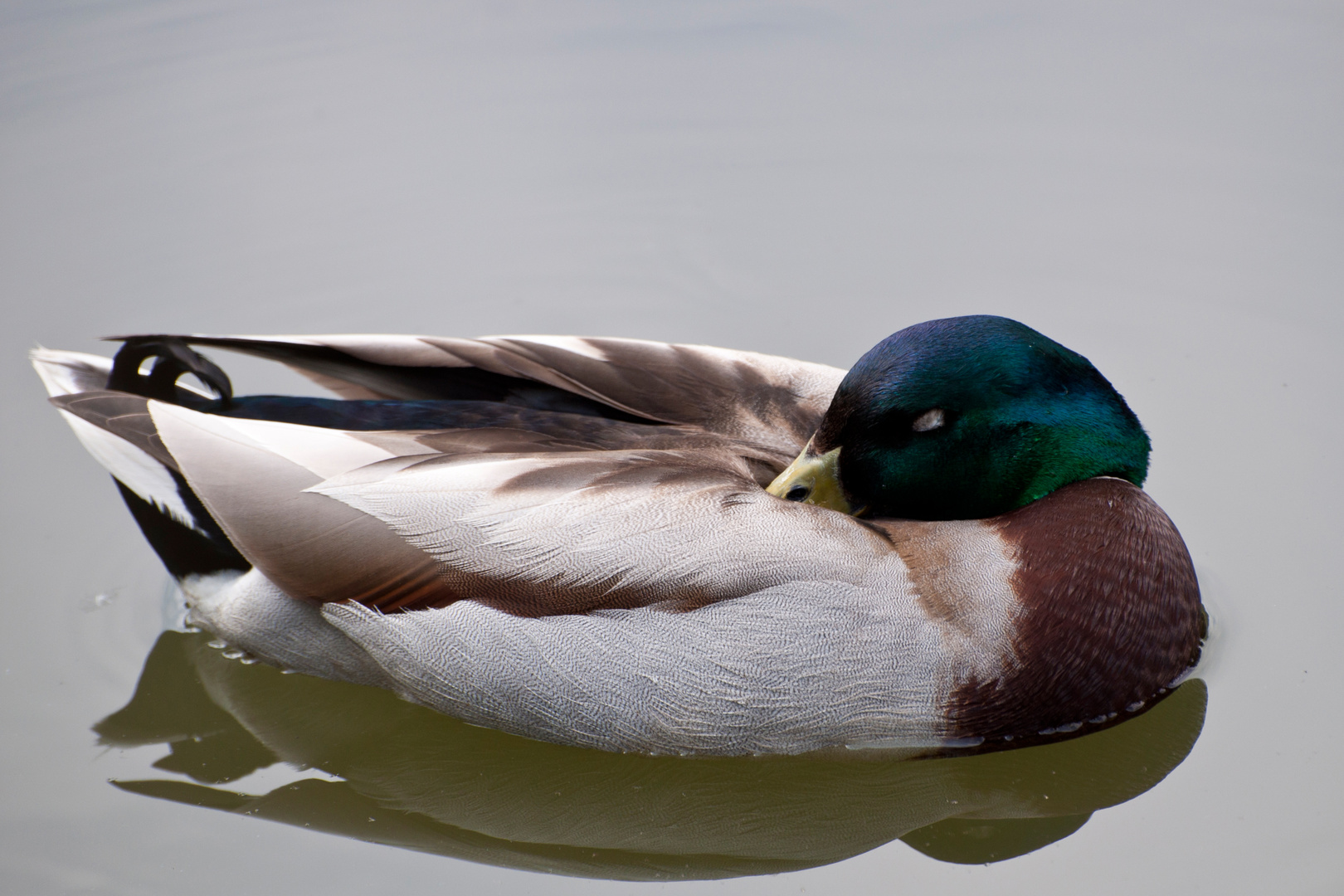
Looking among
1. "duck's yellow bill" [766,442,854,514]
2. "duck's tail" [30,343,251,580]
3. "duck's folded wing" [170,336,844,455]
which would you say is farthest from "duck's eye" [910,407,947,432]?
"duck's tail" [30,343,251,580]

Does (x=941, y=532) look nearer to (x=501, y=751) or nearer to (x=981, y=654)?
(x=981, y=654)

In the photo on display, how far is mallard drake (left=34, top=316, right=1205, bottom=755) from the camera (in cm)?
375

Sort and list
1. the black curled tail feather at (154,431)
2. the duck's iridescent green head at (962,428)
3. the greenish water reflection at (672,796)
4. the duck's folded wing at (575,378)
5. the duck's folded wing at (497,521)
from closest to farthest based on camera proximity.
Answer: the duck's folded wing at (497,521)
the duck's iridescent green head at (962,428)
the greenish water reflection at (672,796)
the black curled tail feather at (154,431)
the duck's folded wing at (575,378)

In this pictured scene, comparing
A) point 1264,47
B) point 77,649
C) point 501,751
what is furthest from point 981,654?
point 1264,47

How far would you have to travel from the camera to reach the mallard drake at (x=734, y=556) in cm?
375

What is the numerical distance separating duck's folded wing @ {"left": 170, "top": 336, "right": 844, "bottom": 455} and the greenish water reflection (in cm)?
107

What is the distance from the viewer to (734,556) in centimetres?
373

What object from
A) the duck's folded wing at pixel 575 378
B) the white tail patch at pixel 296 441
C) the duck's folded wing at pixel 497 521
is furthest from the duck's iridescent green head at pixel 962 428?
the white tail patch at pixel 296 441

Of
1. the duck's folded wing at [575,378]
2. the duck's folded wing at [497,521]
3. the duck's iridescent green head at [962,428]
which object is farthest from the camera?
the duck's folded wing at [575,378]

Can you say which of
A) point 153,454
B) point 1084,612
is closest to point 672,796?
point 1084,612

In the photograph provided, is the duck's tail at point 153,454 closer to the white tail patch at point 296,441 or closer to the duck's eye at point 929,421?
the white tail patch at point 296,441

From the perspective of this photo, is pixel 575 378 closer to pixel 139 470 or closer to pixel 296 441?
pixel 296 441

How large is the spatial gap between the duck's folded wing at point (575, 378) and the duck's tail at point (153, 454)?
18 cm

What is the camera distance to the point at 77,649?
4.80 m
